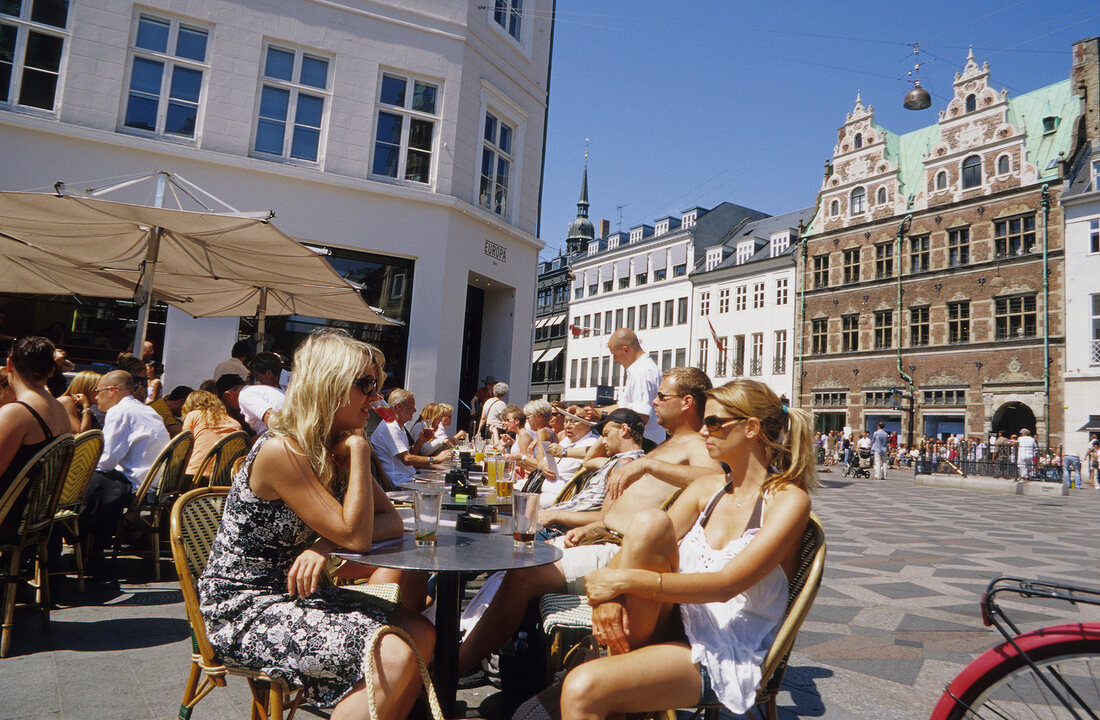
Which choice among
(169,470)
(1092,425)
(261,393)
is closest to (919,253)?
(1092,425)

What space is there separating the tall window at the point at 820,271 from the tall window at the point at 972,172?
25.8 ft

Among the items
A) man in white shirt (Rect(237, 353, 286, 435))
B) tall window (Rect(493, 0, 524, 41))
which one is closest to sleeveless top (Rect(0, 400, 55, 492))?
man in white shirt (Rect(237, 353, 286, 435))

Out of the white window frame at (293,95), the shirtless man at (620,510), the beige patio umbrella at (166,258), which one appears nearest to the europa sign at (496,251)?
the white window frame at (293,95)

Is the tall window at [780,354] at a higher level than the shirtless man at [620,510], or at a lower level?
higher

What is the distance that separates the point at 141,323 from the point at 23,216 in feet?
4.67

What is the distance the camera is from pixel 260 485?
216 cm

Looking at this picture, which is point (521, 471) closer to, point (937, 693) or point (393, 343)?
point (937, 693)

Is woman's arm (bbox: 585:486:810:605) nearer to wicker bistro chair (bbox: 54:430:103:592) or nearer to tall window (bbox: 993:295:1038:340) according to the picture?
wicker bistro chair (bbox: 54:430:103:592)

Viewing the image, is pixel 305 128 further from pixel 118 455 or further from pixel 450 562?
pixel 450 562

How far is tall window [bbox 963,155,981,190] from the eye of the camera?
3309cm

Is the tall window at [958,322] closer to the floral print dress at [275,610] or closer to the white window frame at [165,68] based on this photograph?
the white window frame at [165,68]

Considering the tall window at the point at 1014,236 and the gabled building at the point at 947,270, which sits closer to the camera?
the gabled building at the point at 947,270

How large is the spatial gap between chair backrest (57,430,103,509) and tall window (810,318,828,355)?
38628 mm

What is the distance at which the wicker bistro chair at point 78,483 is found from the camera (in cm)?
412
